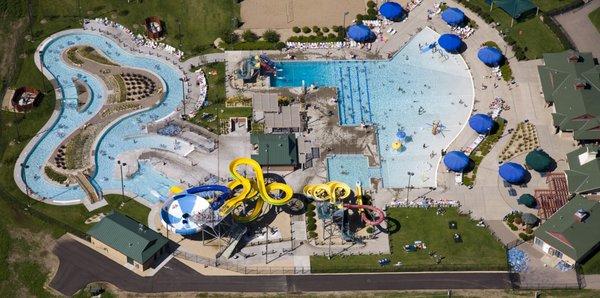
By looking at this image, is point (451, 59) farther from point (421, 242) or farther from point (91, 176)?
point (91, 176)

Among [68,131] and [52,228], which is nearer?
[52,228]

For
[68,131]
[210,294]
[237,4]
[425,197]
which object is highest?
[237,4]

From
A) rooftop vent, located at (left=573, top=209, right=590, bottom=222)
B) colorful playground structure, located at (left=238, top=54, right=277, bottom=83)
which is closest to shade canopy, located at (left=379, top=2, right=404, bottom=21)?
colorful playground structure, located at (left=238, top=54, right=277, bottom=83)

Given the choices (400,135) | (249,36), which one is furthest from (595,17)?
(249,36)

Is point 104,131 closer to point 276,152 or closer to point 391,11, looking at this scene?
point 276,152

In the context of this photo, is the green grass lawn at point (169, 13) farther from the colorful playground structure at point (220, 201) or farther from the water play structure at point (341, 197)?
the water play structure at point (341, 197)

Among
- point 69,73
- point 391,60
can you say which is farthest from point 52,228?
point 391,60
